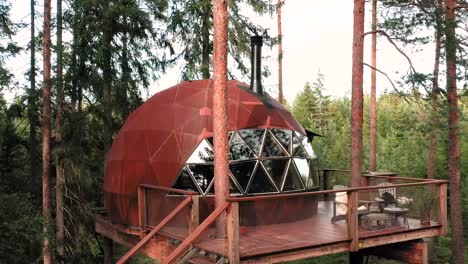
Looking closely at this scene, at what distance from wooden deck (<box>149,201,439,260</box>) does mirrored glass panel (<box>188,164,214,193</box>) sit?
144 centimetres

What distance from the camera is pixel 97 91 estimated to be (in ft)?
48.3

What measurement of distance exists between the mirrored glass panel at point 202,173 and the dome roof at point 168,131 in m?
0.31

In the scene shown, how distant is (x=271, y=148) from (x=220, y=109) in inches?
106

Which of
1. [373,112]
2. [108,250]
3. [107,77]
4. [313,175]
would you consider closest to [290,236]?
[313,175]

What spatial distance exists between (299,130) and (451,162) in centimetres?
583

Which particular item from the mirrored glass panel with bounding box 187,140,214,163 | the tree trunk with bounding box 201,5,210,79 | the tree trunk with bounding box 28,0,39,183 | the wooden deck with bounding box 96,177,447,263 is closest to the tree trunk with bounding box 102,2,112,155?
the tree trunk with bounding box 28,0,39,183

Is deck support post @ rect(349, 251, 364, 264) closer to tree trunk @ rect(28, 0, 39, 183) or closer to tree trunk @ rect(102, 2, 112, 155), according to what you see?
tree trunk @ rect(102, 2, 112, 155)

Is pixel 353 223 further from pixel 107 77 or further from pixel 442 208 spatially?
pixel 107 77

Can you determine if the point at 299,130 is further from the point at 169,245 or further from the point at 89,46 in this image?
the point at 89,46

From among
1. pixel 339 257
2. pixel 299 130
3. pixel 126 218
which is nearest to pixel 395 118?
pixel 339 257

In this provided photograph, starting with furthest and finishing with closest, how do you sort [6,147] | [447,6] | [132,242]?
[6,147] < [447,6] < [132,242]

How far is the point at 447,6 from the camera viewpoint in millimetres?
14133

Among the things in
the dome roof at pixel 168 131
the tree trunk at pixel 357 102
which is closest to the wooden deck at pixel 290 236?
the dome roof at pixel 168 131

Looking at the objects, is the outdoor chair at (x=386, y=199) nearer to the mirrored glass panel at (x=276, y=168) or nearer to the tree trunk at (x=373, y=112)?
the mirrored glass panel at (x=276, y=168)
